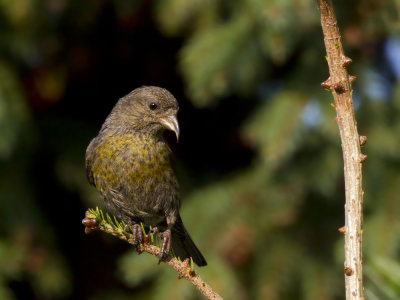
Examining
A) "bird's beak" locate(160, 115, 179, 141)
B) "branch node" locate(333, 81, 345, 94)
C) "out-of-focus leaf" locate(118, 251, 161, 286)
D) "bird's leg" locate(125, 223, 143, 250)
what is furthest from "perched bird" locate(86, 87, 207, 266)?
"branch node" locate(333, 81, 345, 94)

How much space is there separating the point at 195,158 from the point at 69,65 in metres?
1.16

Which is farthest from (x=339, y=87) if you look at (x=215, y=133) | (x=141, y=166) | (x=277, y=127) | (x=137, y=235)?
(x=215, y=133)

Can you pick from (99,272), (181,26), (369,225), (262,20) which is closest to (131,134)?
(262,20)

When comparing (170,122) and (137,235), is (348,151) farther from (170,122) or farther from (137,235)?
(170,122)

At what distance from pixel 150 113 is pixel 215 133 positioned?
6.54ft

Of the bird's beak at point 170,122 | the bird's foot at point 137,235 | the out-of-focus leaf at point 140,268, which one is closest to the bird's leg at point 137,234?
the bird's foot at point 137,235

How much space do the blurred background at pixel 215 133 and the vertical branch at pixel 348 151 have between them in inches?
82.7

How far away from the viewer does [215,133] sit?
498cm

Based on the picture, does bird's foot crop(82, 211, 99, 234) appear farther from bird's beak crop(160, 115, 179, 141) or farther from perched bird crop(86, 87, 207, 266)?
bird's beak crop(160, 115, 179, 141)

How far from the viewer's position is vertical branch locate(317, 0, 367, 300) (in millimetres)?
1303

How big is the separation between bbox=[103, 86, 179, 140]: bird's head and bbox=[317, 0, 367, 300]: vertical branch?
1.64 metres

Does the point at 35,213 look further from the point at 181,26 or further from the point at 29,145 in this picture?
the point at 181,26

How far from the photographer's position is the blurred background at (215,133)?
3926 mm

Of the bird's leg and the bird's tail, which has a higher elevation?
the bird's tail
